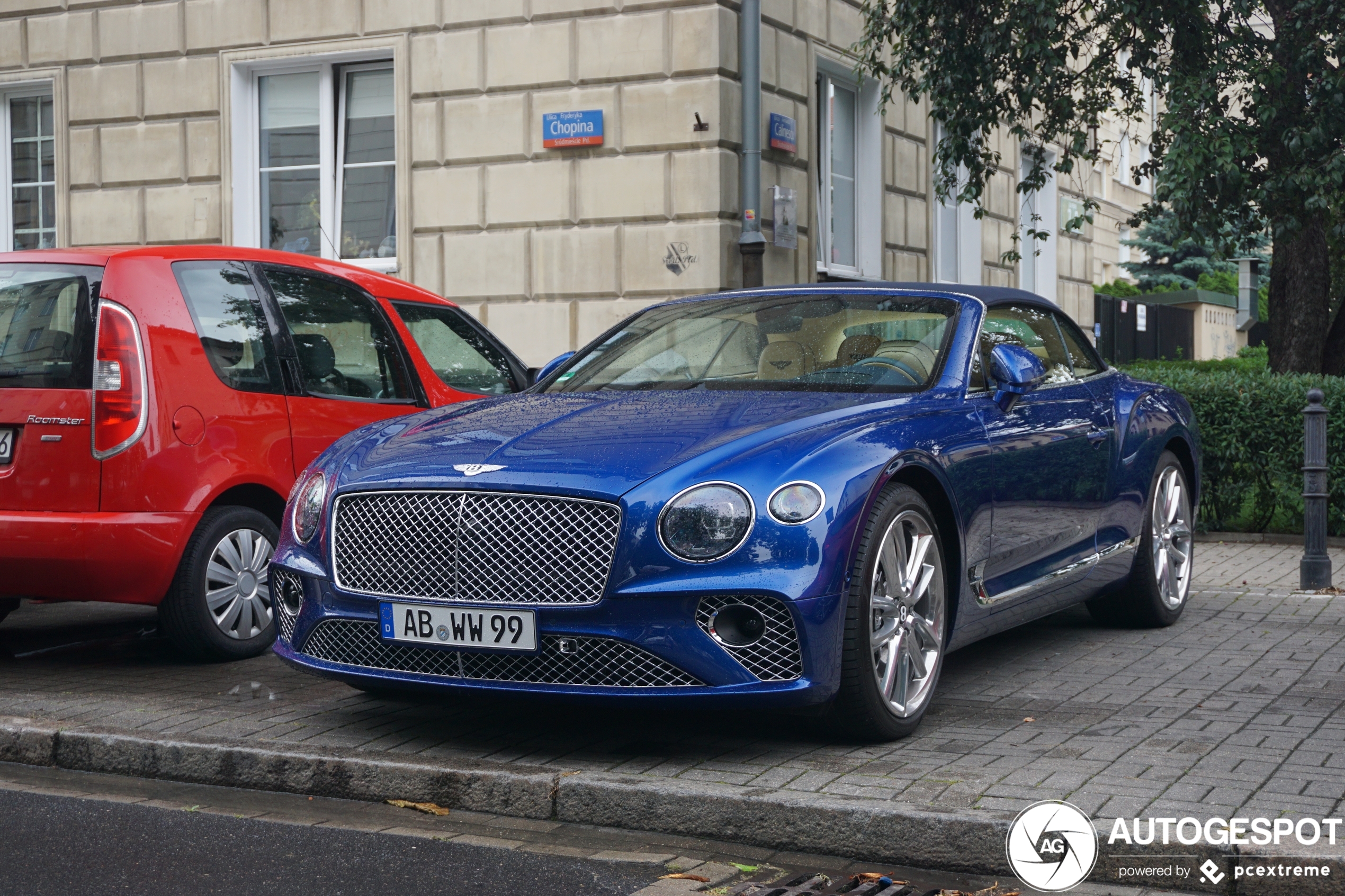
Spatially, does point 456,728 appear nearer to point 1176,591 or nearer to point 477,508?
point 477,508

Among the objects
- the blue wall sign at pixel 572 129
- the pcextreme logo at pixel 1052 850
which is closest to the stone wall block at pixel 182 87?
the blue wall sign at pixel 572 129

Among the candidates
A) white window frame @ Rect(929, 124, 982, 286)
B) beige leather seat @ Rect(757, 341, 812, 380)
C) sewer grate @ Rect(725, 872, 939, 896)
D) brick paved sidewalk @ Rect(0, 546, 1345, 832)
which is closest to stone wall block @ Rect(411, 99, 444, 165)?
white window frame @ Rect(929, 124, 982, 286)

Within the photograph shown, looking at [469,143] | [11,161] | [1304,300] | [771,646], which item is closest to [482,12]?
[469,143]

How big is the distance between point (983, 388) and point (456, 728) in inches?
86.2

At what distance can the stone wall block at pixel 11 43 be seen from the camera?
15.8m

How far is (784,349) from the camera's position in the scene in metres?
5.73

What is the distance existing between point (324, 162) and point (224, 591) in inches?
370

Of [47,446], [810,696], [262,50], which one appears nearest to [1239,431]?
[810,696]

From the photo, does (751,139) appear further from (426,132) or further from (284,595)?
(284,595)

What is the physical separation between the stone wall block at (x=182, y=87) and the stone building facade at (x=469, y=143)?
2 cm

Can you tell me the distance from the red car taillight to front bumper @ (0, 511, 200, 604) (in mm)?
275

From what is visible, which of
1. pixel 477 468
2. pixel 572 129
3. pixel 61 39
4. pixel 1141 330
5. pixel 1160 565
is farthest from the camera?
pixel 1141 330

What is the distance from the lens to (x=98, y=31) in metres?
15.4

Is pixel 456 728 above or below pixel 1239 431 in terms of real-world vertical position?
below
